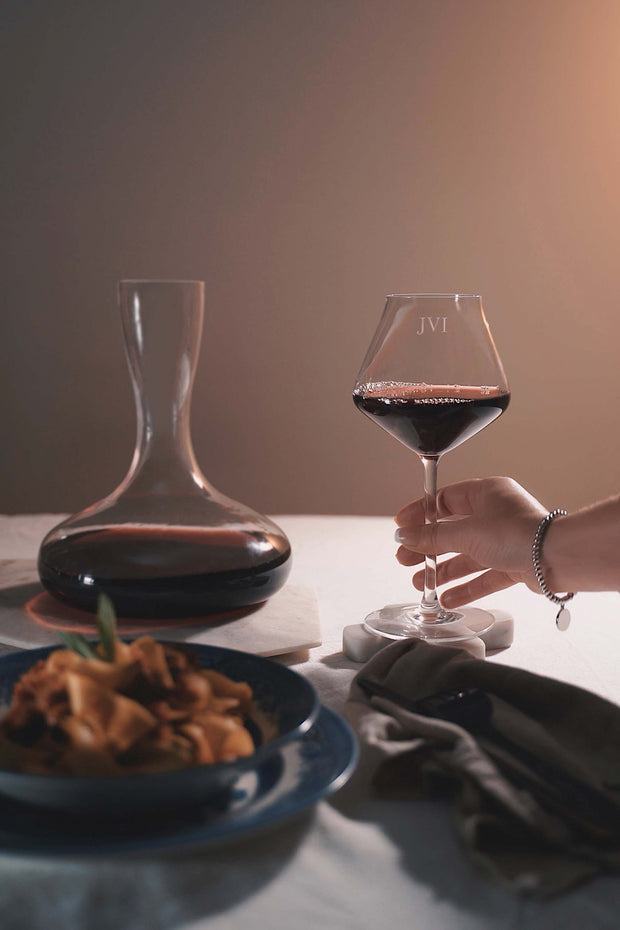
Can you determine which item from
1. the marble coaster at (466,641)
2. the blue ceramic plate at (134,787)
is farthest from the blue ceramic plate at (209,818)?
the marble coaster at (466,641)

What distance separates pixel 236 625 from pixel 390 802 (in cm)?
35

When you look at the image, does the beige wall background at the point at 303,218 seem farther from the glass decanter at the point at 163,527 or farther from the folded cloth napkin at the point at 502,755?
the folded cloth napkin at the point at 502,755

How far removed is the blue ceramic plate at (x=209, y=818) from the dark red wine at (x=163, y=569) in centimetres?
34

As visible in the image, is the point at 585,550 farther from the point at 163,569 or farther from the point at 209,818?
the point at 209,818

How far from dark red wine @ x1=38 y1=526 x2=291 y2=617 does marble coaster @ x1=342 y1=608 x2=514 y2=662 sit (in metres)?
0.11

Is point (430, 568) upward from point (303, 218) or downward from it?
downward

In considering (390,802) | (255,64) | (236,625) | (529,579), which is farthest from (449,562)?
(255,64)

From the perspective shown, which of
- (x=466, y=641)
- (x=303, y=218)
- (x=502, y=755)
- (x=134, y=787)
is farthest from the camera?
(x=303, y=218)

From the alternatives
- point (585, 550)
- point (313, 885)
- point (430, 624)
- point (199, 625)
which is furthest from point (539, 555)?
point (313, 885)

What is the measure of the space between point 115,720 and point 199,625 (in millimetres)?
412

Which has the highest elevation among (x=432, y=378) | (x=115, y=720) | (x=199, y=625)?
(x=432, y=378)

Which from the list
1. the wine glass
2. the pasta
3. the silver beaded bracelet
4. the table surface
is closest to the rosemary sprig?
the pasta

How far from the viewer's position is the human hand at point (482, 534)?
97cm

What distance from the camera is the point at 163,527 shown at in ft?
2.96
